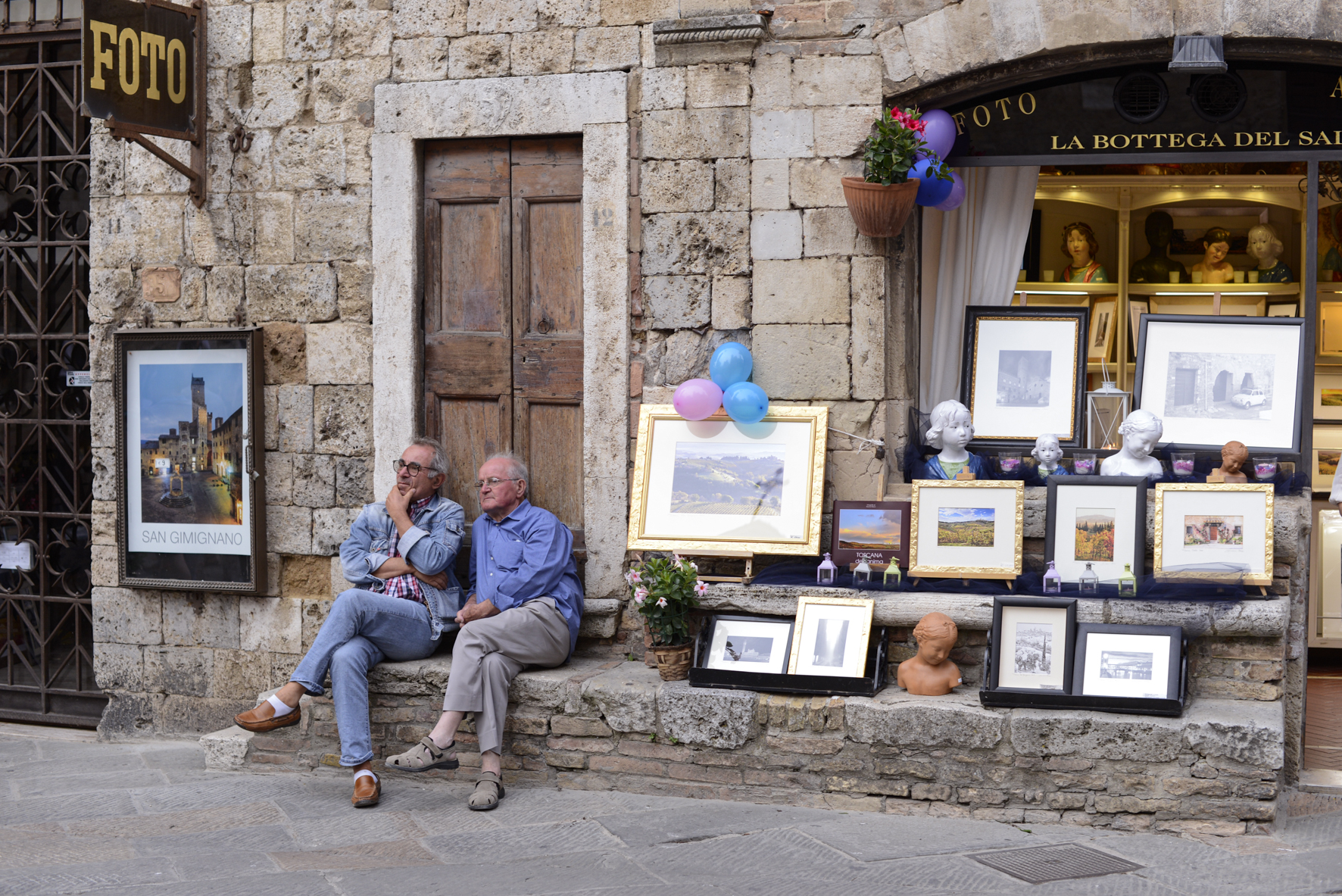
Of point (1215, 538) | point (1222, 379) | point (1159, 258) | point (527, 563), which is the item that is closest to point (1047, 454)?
point (1215, 538)

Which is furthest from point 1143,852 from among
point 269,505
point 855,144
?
point 269,505

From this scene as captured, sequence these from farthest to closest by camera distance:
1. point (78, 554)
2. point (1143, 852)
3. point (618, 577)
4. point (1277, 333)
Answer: point (78, 554), point (618, 577), point (1277, 333), point (1143, 852)

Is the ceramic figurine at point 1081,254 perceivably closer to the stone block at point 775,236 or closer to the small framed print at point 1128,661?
the stone block at point 775,236

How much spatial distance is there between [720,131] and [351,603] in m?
2.66

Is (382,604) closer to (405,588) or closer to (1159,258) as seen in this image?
(405,588)

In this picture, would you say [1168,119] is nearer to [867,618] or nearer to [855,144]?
[855,144]

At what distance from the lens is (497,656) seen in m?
5.45

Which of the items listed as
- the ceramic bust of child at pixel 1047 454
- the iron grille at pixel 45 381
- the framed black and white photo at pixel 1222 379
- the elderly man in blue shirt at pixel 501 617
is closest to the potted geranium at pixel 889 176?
the ceramic bust of child at pixel 1047 454

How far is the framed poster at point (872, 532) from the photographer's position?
5609 mm

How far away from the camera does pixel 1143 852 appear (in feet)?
14.9

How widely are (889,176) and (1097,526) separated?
1.68 m

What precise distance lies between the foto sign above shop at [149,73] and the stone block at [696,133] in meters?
2.33

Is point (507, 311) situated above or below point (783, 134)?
below

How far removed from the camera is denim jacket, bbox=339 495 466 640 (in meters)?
5.89
